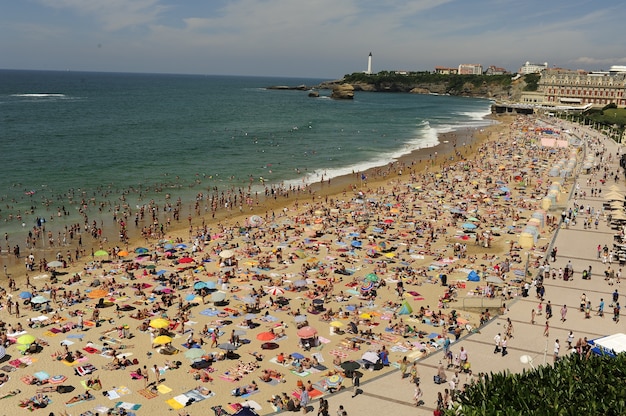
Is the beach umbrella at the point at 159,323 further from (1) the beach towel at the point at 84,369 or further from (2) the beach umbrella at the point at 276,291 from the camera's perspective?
(2) the beach umbrella at the point at 276,291

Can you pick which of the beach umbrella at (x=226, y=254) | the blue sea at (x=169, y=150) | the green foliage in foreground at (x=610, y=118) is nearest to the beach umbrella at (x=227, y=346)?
the beach umbrella at (x=226, y=254)

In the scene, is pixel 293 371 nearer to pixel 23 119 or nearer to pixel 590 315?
pixel 590 315

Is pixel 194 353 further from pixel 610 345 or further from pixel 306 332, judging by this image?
pixel 610 345

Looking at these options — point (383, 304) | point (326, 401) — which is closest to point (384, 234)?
point (383, 304)

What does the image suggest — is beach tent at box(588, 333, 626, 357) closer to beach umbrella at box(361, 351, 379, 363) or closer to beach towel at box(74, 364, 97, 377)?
beach umbrella at box(361, 351, 379, 363)

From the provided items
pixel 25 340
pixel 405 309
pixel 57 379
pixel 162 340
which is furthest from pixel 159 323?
pixel 405 309

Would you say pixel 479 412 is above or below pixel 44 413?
above
